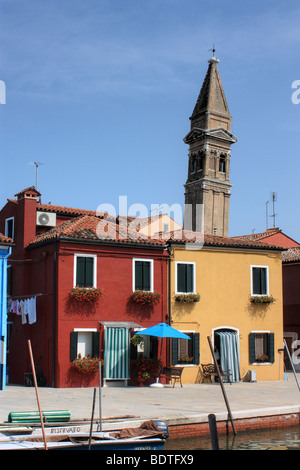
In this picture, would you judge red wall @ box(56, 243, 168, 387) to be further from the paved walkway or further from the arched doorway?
the arched doorway

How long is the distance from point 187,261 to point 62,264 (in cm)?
563

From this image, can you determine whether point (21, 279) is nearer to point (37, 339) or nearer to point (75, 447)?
point (37, 339)

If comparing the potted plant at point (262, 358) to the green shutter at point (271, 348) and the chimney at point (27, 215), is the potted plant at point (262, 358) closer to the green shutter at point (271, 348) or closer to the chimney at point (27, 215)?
the green shutter at point (271, 348)

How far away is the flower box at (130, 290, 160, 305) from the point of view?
25.5 meters

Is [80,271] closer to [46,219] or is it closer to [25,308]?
[25,308]

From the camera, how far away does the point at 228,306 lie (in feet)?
90.1

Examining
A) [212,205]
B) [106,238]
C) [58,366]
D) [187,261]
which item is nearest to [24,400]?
[58,366]

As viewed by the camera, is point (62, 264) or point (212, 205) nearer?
point (62, 264)

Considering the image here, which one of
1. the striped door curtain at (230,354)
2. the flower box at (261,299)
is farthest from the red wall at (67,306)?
the flower box at (261,299)

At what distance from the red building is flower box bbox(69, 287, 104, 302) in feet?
0.29

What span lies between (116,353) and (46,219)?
6780 millimetres

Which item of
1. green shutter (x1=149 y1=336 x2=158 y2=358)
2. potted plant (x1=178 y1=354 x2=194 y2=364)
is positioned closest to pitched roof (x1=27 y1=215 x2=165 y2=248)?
green shutter (x1=149 y1=336 x2=158 y2=358)

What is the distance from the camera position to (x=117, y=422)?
14945 millimetres

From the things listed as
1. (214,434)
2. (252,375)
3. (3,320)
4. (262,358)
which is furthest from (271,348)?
(214,434)
